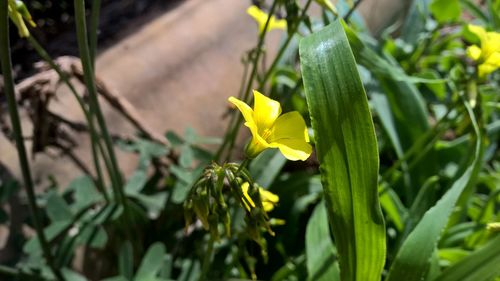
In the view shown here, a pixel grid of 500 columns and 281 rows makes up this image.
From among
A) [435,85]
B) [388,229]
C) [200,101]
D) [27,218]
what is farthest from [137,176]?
[435,85]

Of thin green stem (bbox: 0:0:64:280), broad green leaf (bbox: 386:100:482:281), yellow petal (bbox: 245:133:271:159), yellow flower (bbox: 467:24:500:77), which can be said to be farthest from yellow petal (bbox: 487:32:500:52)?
thin green stem (bbox: 0:0:64:280)

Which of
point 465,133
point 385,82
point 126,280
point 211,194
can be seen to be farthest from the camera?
point 465,133

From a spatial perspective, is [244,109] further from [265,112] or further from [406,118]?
[406,118]

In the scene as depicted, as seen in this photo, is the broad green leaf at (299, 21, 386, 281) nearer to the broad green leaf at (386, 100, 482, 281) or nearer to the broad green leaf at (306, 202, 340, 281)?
the broad green leaf at (386, 100, 482, 281)

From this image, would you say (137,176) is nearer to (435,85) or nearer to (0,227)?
(0,227)

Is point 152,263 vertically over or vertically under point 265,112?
under

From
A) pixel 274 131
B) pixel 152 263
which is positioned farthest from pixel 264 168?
pixel 274 131

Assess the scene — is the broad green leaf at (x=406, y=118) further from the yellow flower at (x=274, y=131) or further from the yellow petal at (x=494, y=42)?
the yellow flower at (x=274, y=131)
